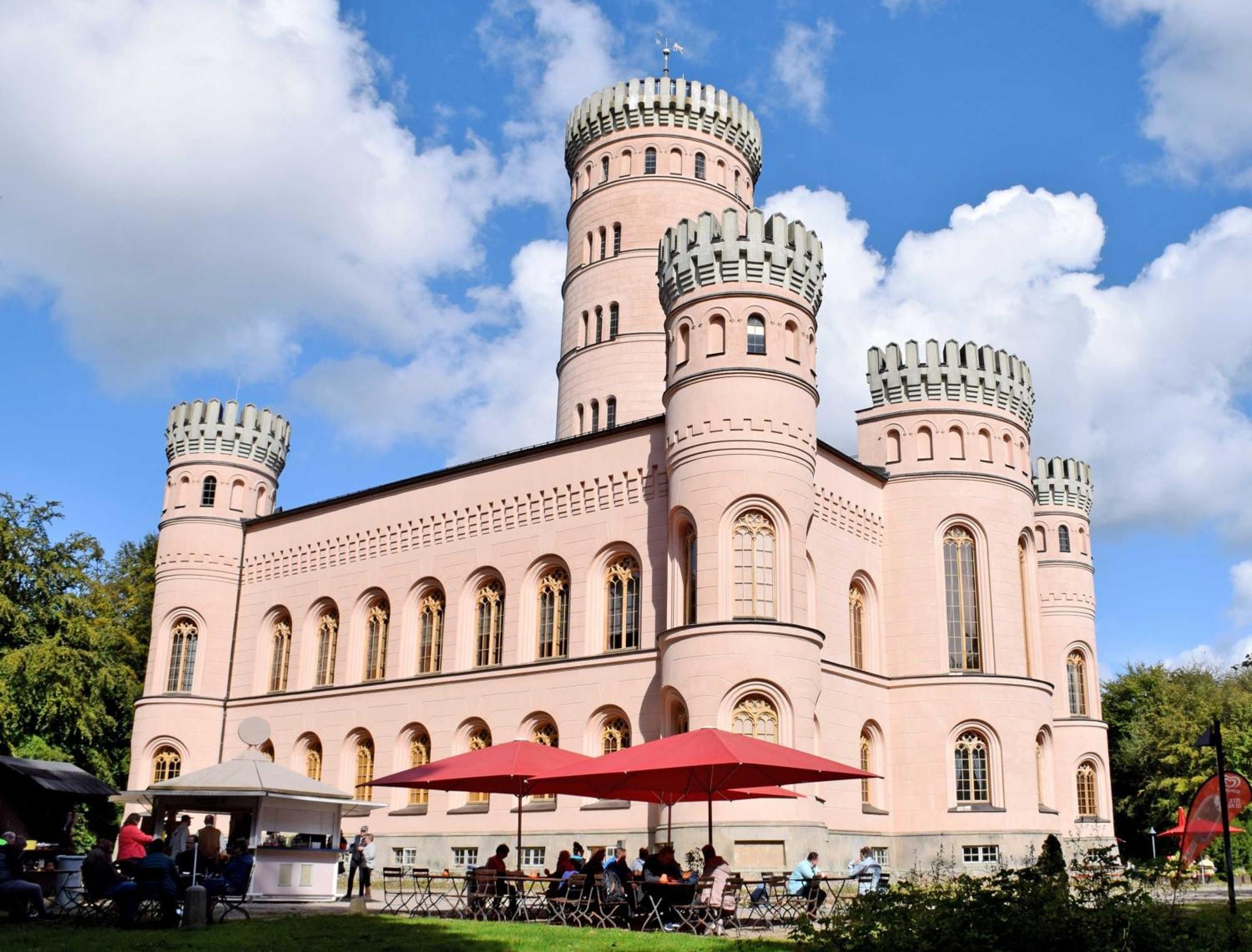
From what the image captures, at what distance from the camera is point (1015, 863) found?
34.2 m

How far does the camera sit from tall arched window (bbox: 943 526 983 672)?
3656 cm

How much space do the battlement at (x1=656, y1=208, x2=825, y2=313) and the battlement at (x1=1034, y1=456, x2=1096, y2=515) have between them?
57.7 feet

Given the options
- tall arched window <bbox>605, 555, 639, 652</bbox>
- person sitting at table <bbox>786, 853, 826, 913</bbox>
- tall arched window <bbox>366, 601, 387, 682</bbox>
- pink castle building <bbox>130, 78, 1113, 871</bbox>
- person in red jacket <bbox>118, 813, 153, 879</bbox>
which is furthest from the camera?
tall arched window <bbox>366, 601, 387, 682</bbox>

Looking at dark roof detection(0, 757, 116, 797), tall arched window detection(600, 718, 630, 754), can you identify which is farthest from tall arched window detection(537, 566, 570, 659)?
dark roof detection(0, 757, 116, 797)

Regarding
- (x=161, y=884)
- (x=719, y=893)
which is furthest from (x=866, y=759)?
(x=161, y=884)

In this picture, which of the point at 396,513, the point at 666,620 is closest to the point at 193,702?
the point at 396,513

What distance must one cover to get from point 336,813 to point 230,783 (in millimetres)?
4598

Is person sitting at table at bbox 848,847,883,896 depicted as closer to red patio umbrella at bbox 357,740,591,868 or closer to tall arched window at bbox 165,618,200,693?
red patio umbrella at bbox 357,740,591,868

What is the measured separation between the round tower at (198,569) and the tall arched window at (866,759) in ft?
72.1

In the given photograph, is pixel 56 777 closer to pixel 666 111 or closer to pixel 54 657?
pixel 54 657

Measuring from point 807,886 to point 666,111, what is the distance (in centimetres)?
3125

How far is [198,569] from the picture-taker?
44.4 m

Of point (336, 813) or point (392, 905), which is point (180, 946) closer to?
point (392, 905)

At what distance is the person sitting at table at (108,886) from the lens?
17484mm
